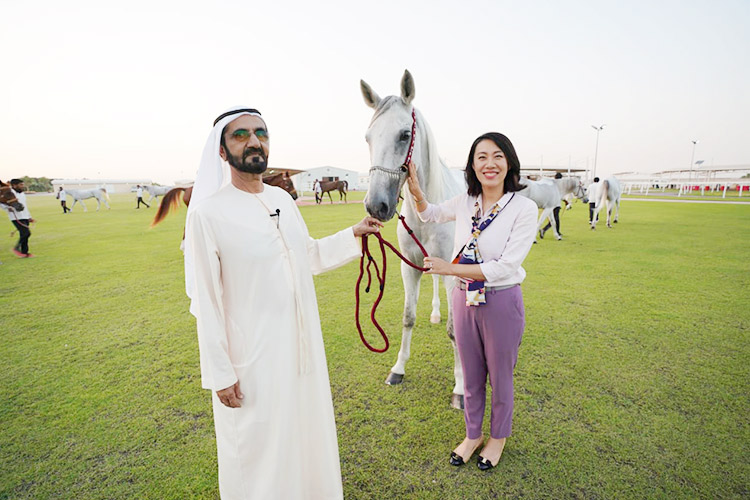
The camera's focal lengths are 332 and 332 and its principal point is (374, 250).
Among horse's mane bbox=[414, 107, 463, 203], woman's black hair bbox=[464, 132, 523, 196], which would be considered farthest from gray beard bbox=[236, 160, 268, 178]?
horse's mane bbox=[414, 107, 463, 203]

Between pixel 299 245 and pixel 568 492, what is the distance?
Answer: 2.27 m

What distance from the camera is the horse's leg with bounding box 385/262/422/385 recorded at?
129 inches

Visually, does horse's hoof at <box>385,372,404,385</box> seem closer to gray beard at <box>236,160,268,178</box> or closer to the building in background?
gray beard at <box>236,160,268,178</box>

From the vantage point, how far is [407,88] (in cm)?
246

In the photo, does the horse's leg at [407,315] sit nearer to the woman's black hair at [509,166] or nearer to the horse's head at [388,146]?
the horse's head at [388,146]

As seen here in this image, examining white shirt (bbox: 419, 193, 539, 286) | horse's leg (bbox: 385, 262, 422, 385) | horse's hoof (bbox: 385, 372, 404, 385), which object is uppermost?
white shirt (bbox: 419, 193, 539, 286)

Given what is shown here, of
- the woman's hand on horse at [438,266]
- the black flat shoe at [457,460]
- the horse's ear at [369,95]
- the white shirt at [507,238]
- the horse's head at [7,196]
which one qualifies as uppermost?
the horse's ear at [369,95]

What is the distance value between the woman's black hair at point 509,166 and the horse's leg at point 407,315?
4.13ft

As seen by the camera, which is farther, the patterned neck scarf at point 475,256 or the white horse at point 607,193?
the white horse at point 607,193

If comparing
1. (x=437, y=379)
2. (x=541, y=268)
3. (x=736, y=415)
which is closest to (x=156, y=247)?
(x=437, y=379)

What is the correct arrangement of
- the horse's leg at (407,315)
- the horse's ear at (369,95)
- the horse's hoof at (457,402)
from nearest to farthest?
the horse's ear at (369,95)
the horse's hoof at (457,402)
the horse's leg at (407,315)

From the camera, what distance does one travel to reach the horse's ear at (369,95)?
252cm

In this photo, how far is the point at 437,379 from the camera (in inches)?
132

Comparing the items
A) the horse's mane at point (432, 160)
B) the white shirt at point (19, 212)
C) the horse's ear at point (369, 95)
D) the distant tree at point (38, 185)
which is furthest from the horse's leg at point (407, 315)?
the distant tree at point (38, 185)
